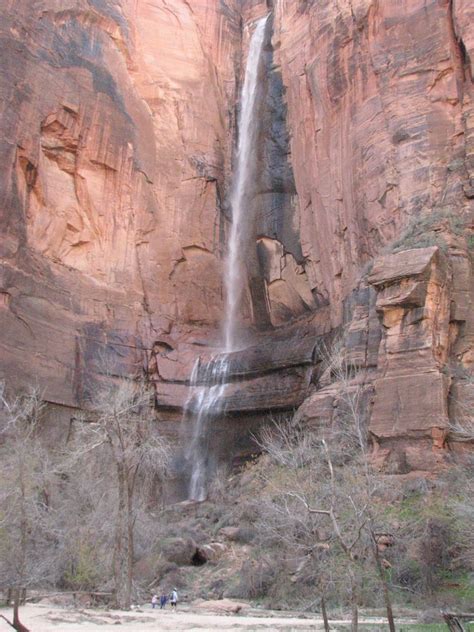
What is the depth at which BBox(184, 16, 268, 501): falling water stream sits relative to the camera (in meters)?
32.1

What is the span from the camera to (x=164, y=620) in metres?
15.9

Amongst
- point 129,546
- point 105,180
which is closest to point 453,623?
point 129,546

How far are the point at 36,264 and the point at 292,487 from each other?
60.3ft

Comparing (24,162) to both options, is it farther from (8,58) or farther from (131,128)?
(131,128)

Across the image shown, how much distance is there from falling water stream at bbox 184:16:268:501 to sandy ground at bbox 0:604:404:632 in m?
13.1

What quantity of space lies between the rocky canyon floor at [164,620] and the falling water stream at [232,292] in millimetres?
12826

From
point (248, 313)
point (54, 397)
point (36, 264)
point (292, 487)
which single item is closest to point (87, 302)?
point (36, 264)

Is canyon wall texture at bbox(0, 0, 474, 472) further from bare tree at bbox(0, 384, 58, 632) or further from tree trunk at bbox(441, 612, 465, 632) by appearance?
tree trunk at bbox(441, 612, 465, 632)

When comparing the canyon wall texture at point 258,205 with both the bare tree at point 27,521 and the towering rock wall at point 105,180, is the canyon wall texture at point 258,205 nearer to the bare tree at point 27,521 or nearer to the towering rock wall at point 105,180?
the towering rock wall at point 105,180

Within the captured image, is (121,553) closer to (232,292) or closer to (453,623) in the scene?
(453,623)

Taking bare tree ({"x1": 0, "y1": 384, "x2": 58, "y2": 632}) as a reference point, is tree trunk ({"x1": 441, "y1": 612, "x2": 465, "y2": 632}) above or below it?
below

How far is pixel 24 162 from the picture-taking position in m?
31.7

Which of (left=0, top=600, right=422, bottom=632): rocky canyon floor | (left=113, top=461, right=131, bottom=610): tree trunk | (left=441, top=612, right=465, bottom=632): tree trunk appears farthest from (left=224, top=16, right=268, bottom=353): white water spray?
(left=441, top=612, right=465, bottom=632): tree trunk

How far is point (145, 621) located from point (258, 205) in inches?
1000
